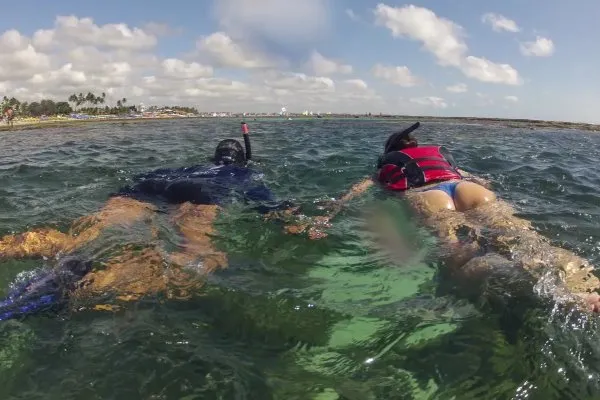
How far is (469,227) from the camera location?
17.1 feet

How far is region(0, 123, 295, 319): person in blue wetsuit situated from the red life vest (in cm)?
176

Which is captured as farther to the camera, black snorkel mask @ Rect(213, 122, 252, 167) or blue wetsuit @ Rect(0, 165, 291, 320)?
black snorkel mask @ Rect(213, 122, 252, 167)

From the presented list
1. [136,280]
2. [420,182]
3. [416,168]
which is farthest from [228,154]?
[136,280]

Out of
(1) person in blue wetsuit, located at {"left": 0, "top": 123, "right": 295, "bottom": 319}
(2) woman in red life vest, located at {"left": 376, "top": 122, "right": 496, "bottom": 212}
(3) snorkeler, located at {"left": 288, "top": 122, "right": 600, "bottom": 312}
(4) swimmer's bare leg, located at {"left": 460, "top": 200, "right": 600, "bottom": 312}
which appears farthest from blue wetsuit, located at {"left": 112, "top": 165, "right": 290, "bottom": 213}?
(4) swimmer's bare leg, located at {"left": 460, "top": 200, "right": 600, "bottom": 312}

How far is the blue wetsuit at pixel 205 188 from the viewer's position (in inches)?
257

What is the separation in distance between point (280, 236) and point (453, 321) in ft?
9.21

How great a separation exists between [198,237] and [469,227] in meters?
3.52

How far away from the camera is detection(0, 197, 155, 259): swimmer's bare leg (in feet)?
16.4

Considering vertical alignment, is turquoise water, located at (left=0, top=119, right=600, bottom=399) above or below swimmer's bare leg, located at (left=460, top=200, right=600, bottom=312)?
below

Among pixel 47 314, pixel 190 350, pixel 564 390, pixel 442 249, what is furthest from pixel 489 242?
pixel 47 314

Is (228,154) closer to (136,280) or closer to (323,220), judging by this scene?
(323,220)

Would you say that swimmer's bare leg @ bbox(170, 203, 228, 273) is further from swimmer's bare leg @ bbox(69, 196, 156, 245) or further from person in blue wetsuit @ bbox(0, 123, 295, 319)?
swimmer's bare leg @ bbox(69, 196, 156, 245)

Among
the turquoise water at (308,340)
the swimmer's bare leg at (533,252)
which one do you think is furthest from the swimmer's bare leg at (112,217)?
the swimmer's bare leg at (533,252)

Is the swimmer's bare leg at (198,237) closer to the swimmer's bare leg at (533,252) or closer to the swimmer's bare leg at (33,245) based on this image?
the swimmer's bare leg at (33,245)
